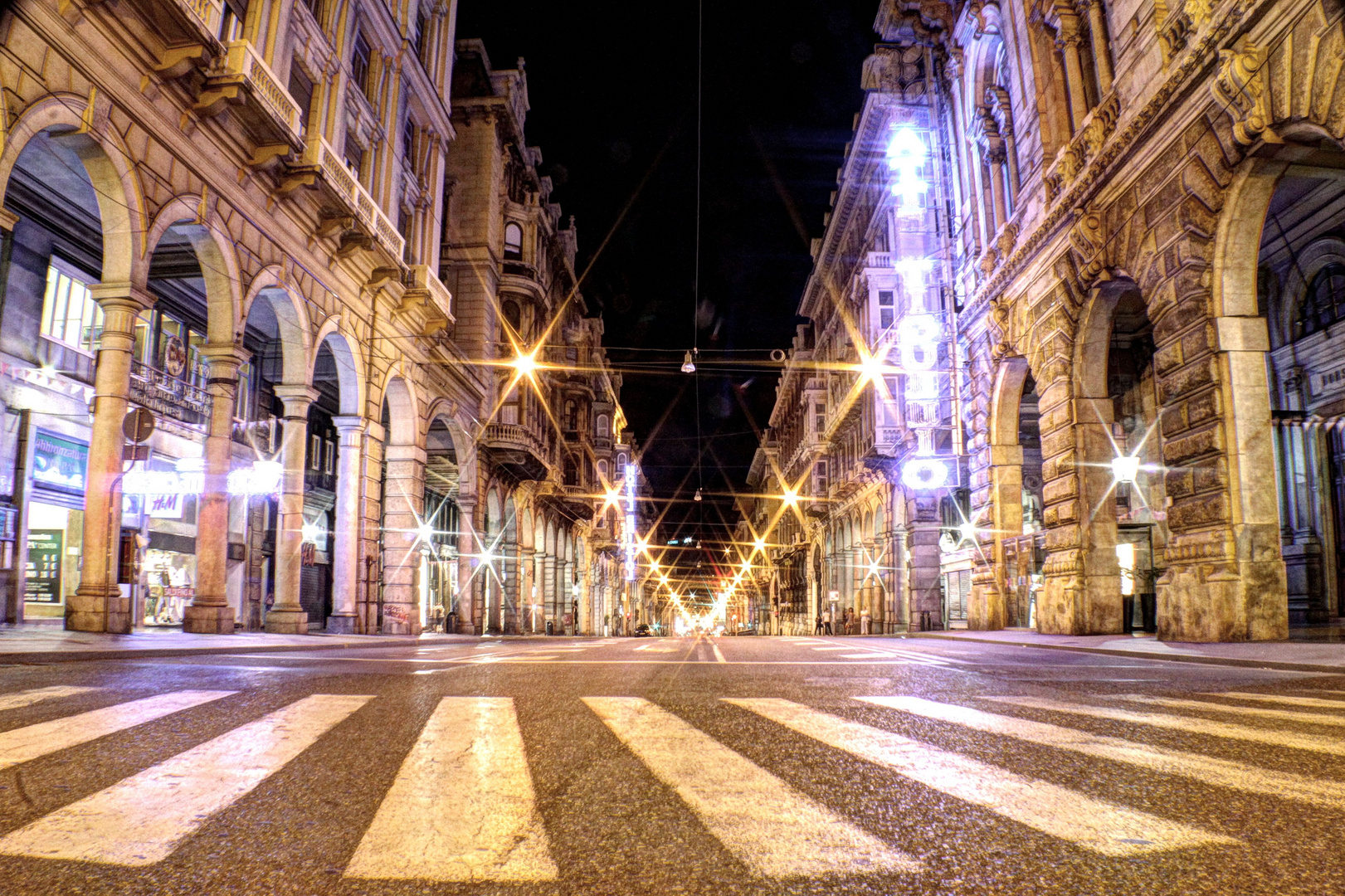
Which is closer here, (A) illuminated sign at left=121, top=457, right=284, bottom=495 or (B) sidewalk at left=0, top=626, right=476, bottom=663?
(B) sidewalk at left=0, top=626, right=476, bottom=663

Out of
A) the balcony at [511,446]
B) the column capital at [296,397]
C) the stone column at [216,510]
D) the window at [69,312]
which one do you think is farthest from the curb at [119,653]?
the balcony at [511,446]

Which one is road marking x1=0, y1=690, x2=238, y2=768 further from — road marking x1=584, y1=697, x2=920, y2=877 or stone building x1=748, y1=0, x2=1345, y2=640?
stone building x1=748, y1=0, x2=1345, y2=640

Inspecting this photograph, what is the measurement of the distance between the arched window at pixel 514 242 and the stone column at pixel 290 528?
1827cm

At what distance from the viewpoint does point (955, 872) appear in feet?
6.48

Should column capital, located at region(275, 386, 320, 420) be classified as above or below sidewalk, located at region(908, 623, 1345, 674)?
above

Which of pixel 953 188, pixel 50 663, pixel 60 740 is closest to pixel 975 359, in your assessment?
pixel 953 188

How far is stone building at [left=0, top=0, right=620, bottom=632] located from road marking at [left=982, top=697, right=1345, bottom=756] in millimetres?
11109

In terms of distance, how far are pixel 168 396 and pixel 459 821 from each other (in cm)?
1979

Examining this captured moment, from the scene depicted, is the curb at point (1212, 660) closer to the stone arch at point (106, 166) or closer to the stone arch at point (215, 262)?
the stone arch at point (106, 166)

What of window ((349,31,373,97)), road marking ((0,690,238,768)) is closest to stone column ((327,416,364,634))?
window ((349,31,373,97))

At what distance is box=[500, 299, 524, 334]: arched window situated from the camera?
3450cm

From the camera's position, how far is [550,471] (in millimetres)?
38688

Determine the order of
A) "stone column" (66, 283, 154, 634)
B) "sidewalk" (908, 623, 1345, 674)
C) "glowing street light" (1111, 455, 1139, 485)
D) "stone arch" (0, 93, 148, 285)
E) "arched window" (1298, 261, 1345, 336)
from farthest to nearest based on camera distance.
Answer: "glowing street light" (1111, 455, 1139, 485)
"arched window" (1298, 261, 1345, 336)
"stone column" (66, 283, 154, 634)
"stone arch" (0, 93, 148, 285)
"sidewalk" (908, 623, 1345, 674)

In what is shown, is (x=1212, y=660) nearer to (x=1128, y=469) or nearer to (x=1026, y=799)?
(x=1026, y=799)
